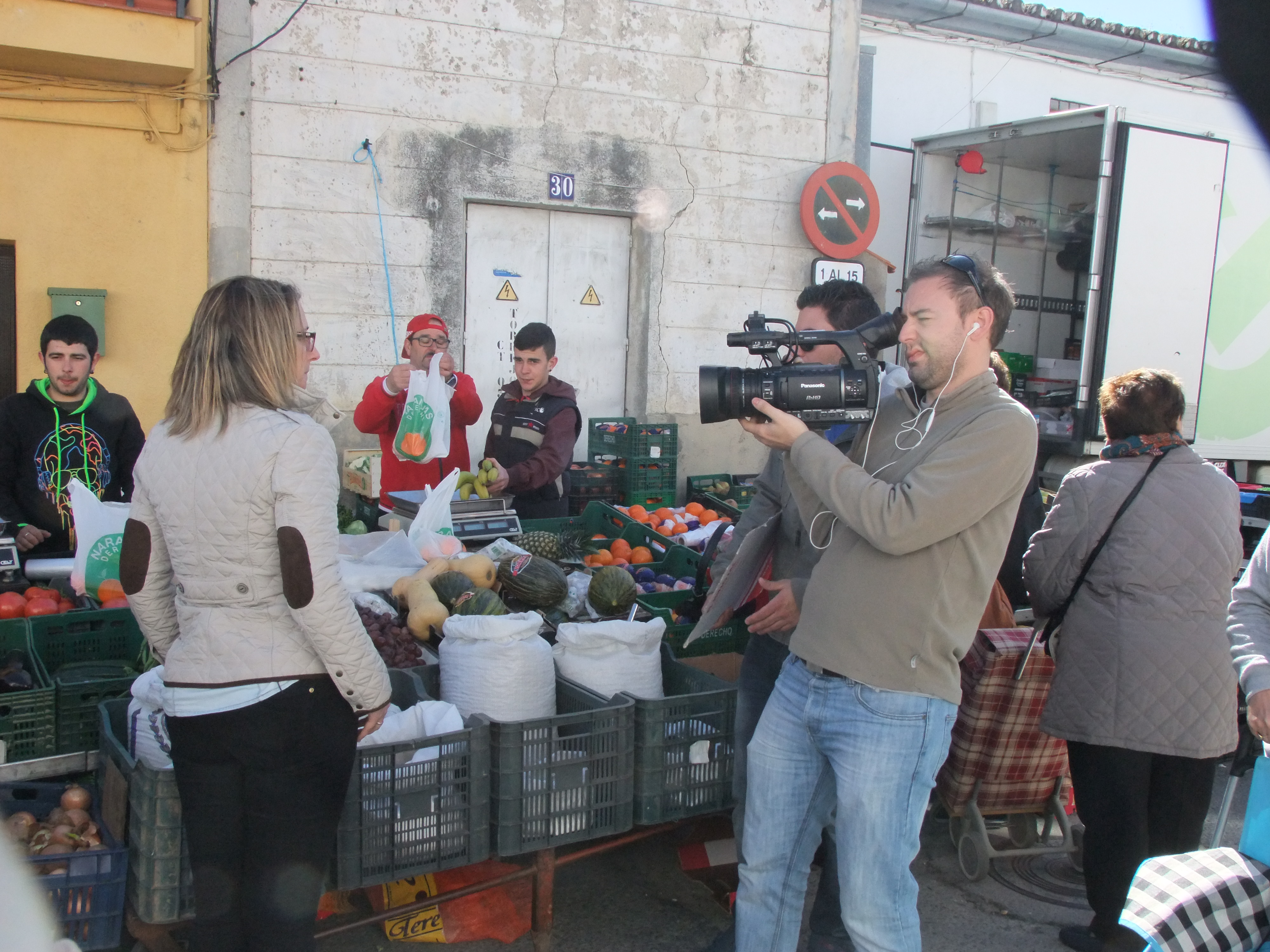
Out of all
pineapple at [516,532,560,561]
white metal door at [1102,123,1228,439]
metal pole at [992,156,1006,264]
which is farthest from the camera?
metal pole at [992,156,1006,264]

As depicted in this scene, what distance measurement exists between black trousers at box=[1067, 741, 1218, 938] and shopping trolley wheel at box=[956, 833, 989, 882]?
1.99 ft

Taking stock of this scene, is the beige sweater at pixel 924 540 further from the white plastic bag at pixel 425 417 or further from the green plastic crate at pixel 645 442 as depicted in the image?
the green plastic crate at pixel 645 442

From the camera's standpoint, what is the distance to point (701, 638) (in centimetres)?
385

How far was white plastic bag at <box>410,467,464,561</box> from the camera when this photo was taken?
170 inches

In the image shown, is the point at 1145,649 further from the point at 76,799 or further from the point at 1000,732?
the point at 76,799

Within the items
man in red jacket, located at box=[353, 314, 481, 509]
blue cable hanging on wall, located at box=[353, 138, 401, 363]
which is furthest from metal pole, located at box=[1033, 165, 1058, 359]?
man in red jacket, located at box=[353, 314, 481, 509]

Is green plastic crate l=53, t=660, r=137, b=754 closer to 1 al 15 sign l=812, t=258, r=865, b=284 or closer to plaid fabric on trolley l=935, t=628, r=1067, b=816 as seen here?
plaid fabric on trolley l=935, t=628, r=1067, b=816

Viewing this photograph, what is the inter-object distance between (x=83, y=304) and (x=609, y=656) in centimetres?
514

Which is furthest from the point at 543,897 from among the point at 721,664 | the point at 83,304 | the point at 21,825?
the point at 83,304

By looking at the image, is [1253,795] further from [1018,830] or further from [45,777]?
[45,777]

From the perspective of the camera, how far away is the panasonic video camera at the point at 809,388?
2424 millimetres

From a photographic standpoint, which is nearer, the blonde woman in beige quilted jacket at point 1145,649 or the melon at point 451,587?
the blonde woman in beige quilted jacket at point 1145,649

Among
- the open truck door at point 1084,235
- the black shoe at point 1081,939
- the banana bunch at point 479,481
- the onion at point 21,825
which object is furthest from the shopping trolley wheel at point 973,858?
the open truck door at point 1084,235

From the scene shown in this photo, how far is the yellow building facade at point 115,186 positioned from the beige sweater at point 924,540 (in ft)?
19.3
